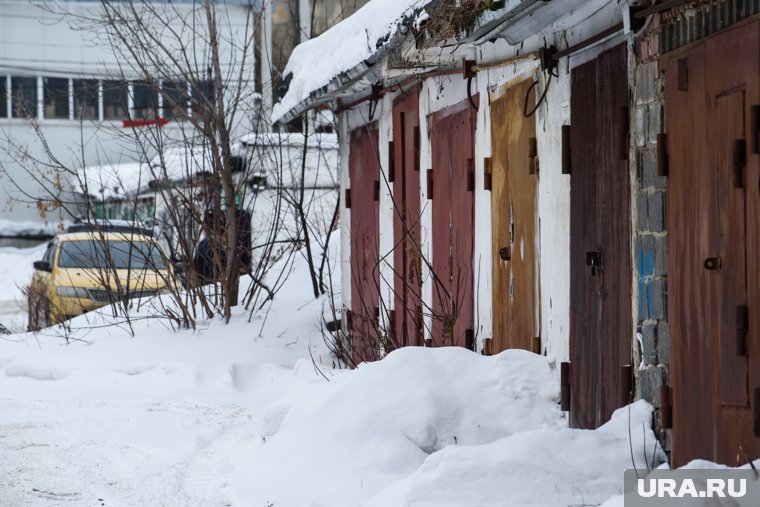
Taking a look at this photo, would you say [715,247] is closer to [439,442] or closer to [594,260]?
[594,260]

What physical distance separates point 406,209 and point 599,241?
3782mm

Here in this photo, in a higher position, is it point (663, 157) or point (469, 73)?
point (469, 73)

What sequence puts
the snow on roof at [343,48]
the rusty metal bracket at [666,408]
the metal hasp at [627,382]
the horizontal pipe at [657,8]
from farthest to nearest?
the snow on roof at [343,48] < the metal hasp at [627,382] < the rusty metal bracket at [666,408] < the horizontal pipe at [657,8]

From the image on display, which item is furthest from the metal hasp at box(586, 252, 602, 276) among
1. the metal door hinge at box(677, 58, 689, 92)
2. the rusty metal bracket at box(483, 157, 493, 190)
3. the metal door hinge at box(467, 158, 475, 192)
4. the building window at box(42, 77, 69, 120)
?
the building window at box(42, 77, 69, 120)

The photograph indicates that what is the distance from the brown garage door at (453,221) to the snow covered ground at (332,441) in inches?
51.1

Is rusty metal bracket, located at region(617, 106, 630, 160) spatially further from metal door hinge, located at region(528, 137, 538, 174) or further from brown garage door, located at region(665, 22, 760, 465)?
metal door hinge, located at region(528, 137, 538, 174)

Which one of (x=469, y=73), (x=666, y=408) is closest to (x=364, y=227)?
(x=469, y=73)

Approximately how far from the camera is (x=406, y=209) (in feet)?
32.1

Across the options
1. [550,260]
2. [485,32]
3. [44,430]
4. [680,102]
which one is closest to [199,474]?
[44,430]

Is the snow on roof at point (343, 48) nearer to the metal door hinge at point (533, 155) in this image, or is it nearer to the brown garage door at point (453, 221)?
the brown garage door at point (453, 221)

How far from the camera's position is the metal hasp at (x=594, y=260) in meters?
6.12

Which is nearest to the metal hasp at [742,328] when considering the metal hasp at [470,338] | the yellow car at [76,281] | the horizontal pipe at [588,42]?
the horizontal pipe at [588,42]

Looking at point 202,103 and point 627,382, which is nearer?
point 627,382

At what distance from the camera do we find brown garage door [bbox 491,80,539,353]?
7176 mm
